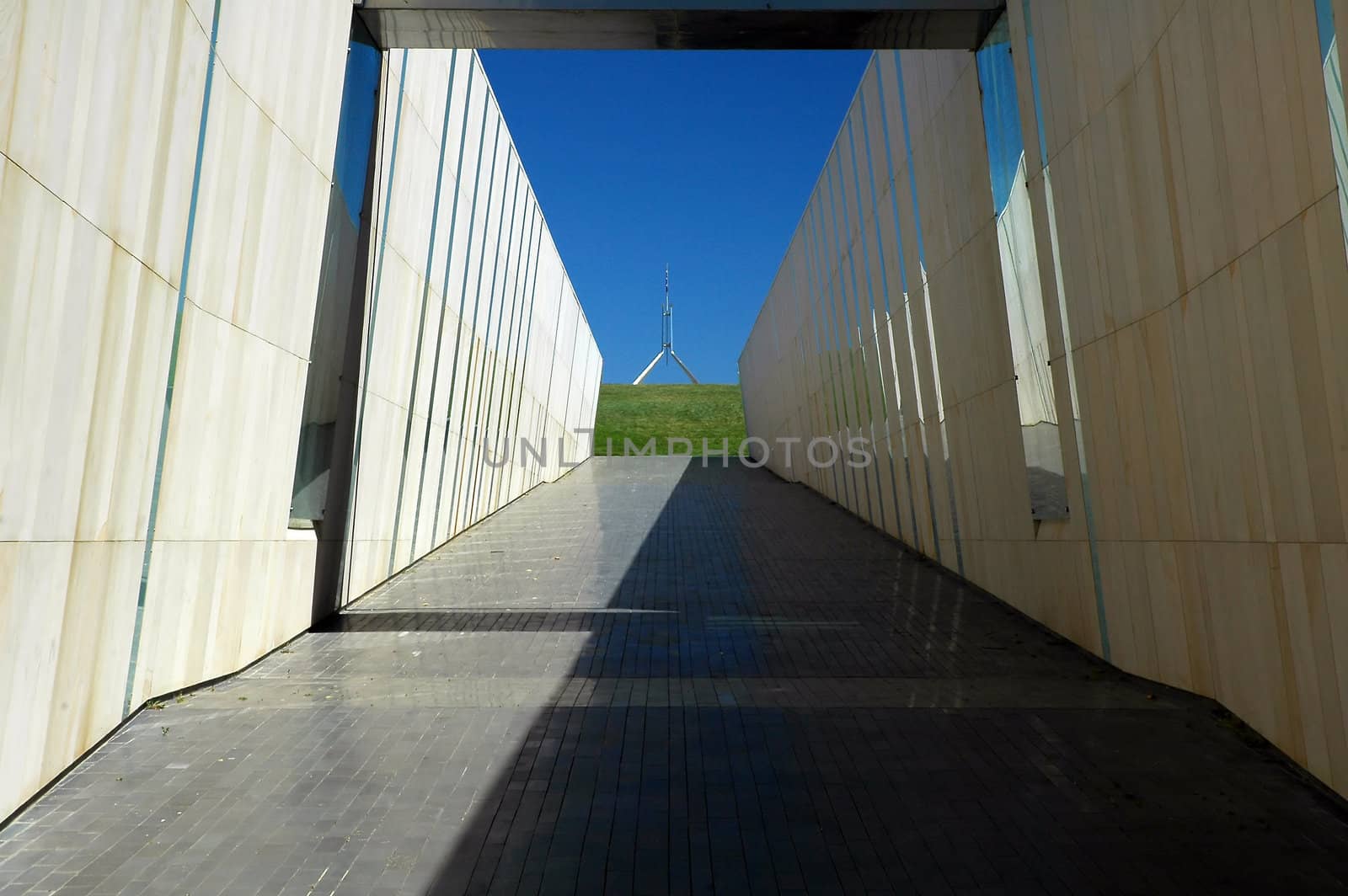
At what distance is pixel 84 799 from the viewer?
545cm

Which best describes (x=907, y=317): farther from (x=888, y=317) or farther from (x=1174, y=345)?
(x=1174, y=345)

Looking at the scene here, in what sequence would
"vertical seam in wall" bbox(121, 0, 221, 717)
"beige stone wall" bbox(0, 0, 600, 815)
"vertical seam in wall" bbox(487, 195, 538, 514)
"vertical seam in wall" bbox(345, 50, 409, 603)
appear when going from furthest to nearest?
"vertical seam in wall" bbox(487, 195, 538, 514) < "vertical seam in wall" bbox(345, 50, 409, 603) < "vertical seam in wall" bbox(121, 0, 221, 717) < "beige stone wall" bbox(0, 0, 600, 815)

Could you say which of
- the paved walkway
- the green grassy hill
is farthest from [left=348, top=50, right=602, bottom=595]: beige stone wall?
the green grassy hill

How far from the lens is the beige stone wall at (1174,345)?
542cm

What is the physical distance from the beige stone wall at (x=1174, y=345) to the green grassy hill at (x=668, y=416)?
41.5 meters

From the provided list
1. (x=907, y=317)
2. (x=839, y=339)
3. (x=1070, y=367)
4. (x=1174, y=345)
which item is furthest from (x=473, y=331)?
(x=1174, y=345)

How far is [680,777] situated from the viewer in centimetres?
580

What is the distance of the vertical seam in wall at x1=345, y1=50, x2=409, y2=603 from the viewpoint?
39.1 ft

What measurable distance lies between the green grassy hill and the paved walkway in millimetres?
43980

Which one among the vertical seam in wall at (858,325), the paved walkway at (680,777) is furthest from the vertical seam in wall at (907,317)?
the paved walkway at (680,777)

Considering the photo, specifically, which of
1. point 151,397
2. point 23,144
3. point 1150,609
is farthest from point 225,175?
point 1150,609

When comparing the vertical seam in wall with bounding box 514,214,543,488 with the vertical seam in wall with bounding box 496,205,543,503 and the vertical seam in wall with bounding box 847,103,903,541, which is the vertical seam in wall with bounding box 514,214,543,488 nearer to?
the vertical seam in wall with bounding box 496,205,543,503

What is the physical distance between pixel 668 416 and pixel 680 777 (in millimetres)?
60006

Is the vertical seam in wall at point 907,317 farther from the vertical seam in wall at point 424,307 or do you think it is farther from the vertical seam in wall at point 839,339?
the vertical seam in wall at point 424,307
